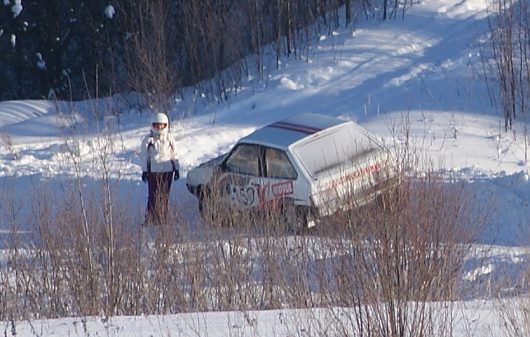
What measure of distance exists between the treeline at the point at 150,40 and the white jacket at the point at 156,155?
24.7 feet

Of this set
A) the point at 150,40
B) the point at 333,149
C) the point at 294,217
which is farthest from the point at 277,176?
the point at 150,40

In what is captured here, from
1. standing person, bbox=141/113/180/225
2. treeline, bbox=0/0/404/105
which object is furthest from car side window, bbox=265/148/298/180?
treeline, bbox=0/0/404/105

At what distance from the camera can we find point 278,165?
15.5 metres

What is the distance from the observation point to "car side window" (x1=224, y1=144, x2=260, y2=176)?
15742mm

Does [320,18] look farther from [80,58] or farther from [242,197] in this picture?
[242,197]

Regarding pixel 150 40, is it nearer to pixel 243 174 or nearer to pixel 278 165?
pixel 243 174

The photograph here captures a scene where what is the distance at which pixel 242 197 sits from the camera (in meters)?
15.4

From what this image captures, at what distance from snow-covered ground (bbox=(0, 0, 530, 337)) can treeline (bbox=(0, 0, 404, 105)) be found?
75cm

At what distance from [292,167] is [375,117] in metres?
6.96

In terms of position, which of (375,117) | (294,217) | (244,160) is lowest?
(294,217)

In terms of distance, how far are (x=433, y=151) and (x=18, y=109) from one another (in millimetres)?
11587

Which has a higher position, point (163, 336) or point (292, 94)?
point (292, 94)

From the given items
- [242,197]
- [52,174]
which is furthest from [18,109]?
[242,197]

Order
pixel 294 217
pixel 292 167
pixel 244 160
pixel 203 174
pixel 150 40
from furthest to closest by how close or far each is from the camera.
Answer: pixel 150 40 → pixel 203 174 → pixel 244 160 → pixel 292 167 → pixel 294 217
